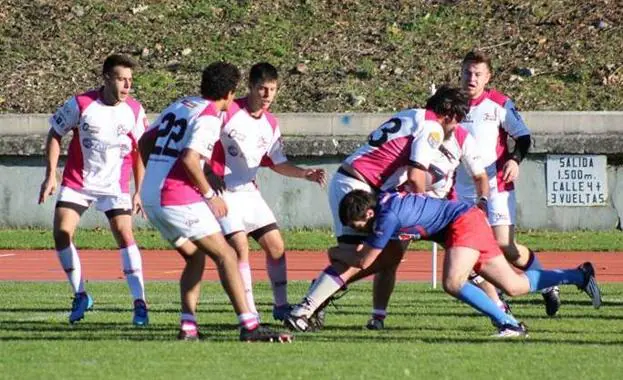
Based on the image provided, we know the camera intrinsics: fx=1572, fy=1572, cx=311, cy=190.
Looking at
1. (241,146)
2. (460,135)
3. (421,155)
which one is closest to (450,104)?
(421,155)

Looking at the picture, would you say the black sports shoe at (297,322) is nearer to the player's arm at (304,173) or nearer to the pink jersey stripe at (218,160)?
the player's arm at (304,173)

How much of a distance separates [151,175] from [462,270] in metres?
2.20

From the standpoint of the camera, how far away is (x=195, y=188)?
10.5 metres

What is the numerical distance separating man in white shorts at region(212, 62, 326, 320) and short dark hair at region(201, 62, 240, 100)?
121cm

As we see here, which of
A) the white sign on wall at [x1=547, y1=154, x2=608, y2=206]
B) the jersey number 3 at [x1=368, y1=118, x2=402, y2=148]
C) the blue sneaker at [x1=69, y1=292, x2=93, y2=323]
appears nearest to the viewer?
the jersey number 3 at [x1=368, y1=118, x2=402, y2=148]

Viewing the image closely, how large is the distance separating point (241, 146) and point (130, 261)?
1.34m

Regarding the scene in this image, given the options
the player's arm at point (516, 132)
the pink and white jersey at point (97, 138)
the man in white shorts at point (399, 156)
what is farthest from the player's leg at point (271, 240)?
the player's arm at point (516, 132)

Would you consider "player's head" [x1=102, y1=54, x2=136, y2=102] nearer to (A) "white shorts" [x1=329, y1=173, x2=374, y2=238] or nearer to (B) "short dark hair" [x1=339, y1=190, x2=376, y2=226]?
(A) "white shorts" [x1=329, y1=173, x2=374, y2=238]

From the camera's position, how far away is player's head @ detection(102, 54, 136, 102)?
12.3 meters

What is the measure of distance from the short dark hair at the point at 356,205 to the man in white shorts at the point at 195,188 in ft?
2.64

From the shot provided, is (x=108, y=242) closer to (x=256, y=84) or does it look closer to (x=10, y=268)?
(x=10, y=268)

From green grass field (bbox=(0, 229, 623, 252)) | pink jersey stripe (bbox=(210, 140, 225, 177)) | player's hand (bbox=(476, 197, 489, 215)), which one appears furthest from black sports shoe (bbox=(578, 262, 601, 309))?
green grass field (bbox=(0, 229, 623, 252))

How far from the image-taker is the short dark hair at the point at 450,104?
1126cm

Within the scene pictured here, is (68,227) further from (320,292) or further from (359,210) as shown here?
(359,210)
